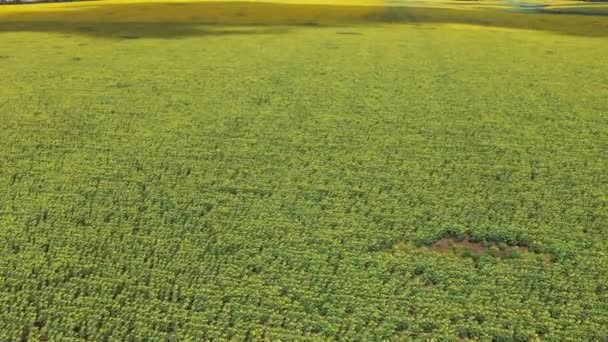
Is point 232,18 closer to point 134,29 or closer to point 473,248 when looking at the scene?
point 134,29

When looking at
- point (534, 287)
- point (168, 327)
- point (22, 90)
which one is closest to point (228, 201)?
point (168, 327)

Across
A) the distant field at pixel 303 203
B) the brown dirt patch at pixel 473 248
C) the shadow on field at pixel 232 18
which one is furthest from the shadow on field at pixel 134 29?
the brown dirt patch at pixel 473 248

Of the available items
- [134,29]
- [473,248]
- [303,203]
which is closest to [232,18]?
[134,29]

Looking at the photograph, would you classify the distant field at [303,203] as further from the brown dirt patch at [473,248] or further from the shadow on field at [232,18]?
the shadow on field at [232,18]

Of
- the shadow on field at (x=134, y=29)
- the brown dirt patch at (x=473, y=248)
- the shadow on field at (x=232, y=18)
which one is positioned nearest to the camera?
the brown dirt patch at (x=473, y=248)

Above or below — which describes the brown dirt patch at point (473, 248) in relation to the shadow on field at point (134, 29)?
below

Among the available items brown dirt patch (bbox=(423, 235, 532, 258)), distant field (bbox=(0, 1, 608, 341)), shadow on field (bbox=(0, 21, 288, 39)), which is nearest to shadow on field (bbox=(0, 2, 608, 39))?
shadow on field (bbox=(0, 21, 288, 39))
